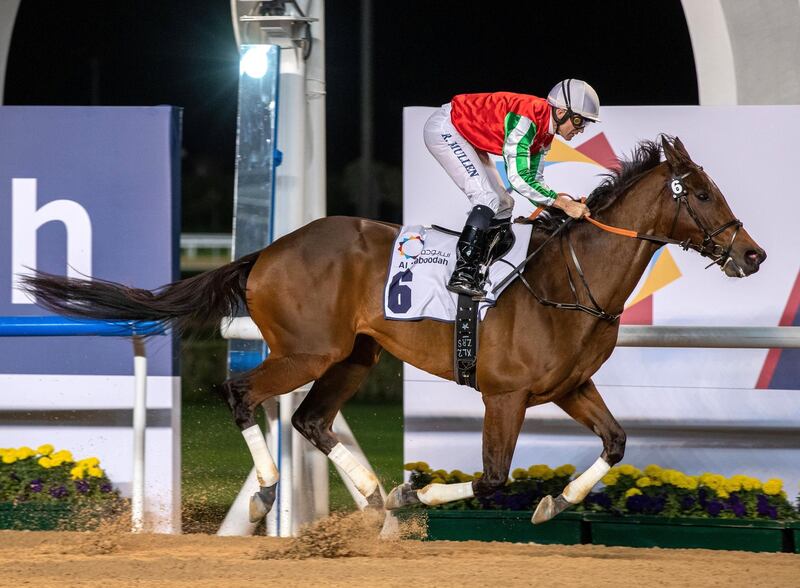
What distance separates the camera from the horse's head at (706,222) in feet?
14.0

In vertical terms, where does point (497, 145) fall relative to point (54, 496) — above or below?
above

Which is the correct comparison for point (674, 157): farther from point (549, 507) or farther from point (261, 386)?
point (261, 386)

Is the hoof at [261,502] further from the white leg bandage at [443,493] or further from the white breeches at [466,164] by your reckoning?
the white breeches at [466,164]

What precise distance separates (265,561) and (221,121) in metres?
23.6

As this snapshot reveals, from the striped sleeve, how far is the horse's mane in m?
0.25

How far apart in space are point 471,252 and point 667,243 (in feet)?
2.50

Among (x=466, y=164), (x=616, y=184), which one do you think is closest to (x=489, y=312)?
(x=466, y=164)

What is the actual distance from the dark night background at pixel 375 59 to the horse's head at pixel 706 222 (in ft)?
42.0

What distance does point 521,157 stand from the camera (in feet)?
14.4

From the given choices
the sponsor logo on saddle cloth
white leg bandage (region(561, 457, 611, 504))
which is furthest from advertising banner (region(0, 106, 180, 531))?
white leg bandage (region(561, 457, 611, 504))

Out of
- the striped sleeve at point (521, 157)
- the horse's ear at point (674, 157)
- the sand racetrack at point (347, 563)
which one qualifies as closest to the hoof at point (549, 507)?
the sand racetrack at point (347, 563)

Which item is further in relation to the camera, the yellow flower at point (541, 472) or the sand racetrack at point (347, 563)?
the yellow flower at point (541, 472)

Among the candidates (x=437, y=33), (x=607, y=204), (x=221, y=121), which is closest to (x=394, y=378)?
(x=607, y=204)

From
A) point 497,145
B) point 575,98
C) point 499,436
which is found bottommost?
point 499,436
